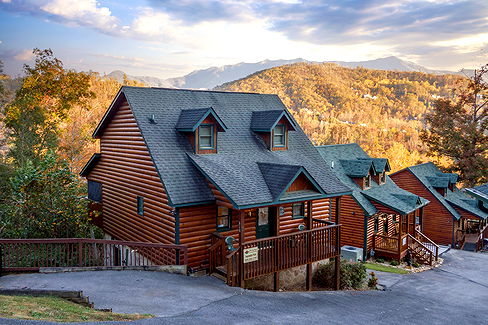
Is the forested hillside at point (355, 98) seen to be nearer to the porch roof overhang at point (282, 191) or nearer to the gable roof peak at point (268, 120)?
the gable roof peak at point (268, 120)

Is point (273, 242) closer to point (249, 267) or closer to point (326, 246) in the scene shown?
point (249, 267)

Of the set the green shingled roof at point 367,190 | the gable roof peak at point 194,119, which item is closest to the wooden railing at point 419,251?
the green shingled roof at point 367,190

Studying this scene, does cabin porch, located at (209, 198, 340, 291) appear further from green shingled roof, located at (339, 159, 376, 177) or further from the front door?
green shingled roof, located at (339, 159, 376, 177)

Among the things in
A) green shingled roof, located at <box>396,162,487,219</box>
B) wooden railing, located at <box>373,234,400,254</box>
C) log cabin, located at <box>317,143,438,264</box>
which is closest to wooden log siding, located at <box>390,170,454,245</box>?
green shingled roof, located at <box>396,162,487,219</box>

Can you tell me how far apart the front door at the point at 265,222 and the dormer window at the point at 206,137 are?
3.44 metres

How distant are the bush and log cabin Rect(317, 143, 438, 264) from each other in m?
6.12

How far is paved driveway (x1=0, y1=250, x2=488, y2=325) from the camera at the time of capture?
1001cm

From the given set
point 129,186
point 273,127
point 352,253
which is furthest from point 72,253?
point 352,253

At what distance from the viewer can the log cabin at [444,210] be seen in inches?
1210

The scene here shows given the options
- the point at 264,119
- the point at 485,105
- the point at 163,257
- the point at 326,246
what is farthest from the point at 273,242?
the point at 485,105

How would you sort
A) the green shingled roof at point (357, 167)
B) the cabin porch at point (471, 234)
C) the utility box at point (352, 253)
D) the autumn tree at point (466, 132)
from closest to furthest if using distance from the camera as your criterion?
the utility box at point (352, 253)
the green shingled roof at point (357, 167)
the cabin porch at point (471, 234)
the autumn tree at point (466, 132)

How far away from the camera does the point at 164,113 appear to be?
644 inches

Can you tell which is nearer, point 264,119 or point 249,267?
point 249,267

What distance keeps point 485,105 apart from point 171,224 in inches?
1736
